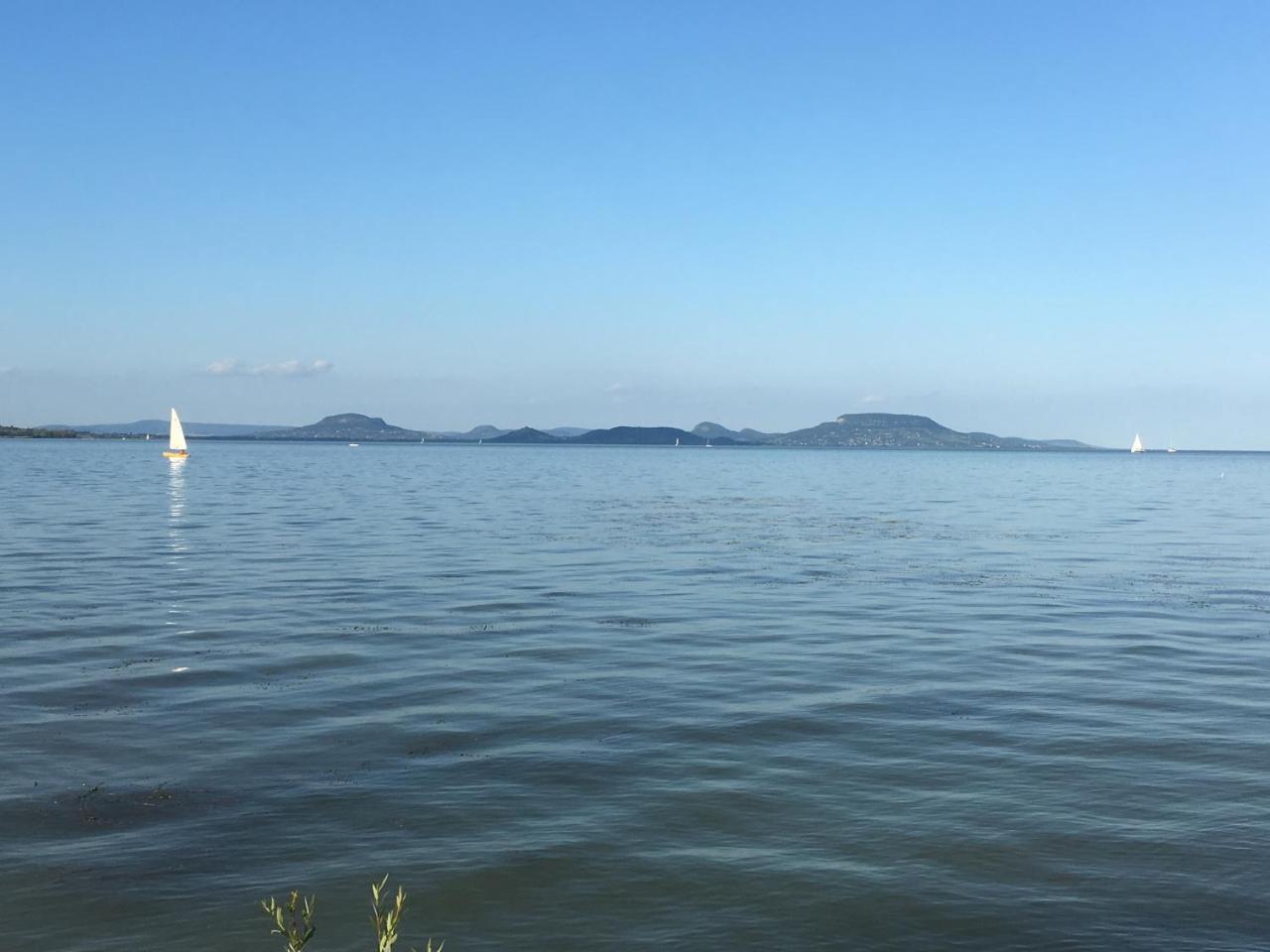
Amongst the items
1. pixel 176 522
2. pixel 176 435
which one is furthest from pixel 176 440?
pixel 176 522

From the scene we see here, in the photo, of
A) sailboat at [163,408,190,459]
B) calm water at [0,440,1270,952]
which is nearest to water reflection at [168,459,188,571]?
calm water at [0,440,1270,952]

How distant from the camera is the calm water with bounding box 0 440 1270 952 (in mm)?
10492

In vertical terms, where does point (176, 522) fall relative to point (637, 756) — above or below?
above

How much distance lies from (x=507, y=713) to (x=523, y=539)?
94.0 ft

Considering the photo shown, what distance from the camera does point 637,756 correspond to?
1521cm

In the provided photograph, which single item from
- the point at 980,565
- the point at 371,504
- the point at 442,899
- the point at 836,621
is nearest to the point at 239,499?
the point at 371,504

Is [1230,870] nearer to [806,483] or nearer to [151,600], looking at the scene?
[151,600]

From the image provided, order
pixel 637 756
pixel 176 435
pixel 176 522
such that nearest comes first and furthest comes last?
pixel 637 756 < pixel 176 522 < pixel 176 435

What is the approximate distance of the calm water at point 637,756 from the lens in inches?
413

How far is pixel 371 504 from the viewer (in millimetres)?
68250

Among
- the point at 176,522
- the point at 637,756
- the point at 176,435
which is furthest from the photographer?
the point at 176,435

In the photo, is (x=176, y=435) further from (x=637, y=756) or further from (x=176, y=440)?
(x=637, y=756)

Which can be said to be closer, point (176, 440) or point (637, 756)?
point (637, 756)

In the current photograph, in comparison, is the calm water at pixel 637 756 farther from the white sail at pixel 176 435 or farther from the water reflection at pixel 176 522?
the white sail at pixel 176 435
